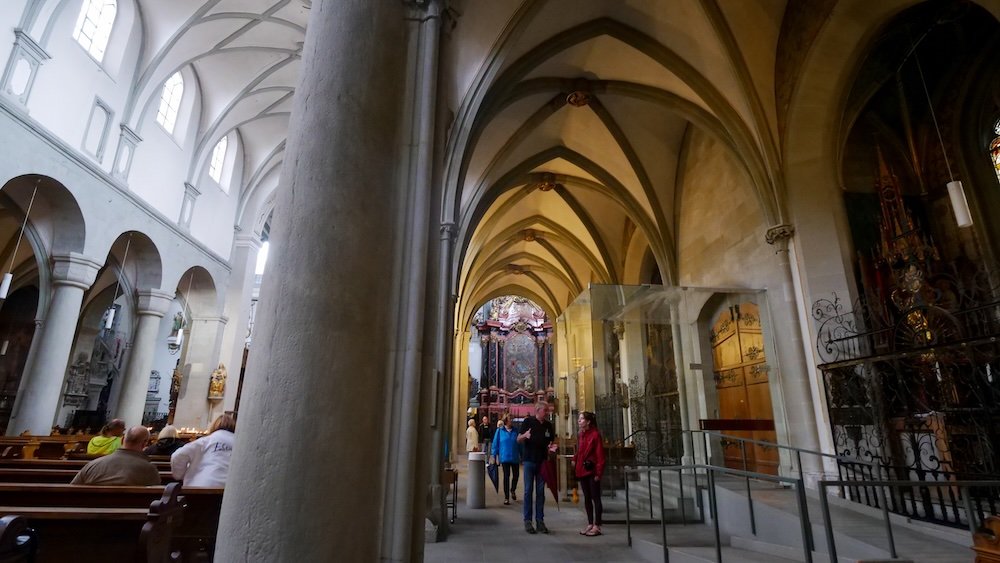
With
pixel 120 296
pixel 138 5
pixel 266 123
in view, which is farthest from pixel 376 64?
pixel 120 296

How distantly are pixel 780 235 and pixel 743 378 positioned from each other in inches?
108

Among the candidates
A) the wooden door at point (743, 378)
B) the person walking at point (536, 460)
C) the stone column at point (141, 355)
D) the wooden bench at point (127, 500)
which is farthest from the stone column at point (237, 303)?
the wooden door at point (743, 378)

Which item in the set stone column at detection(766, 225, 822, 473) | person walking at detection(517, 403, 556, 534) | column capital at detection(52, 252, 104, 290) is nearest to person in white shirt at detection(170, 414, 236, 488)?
person walking at detection(517, 403, 556, 534)

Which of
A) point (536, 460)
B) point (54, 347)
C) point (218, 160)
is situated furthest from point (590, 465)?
point (218, 160)

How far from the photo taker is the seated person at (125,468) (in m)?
3.37

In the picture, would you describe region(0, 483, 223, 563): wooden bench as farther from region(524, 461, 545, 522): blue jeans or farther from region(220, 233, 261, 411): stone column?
region(220, 233, 261, 411): stone column

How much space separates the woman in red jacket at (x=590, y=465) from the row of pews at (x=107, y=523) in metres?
4.08

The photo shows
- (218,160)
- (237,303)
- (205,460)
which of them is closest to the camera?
(205,460)

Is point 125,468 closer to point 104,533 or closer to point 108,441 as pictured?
point 104,533

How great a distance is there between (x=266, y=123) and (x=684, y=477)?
50.9 feet

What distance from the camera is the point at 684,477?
7465 millimetres

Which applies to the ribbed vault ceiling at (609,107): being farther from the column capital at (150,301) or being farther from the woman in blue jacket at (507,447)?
the column capital at (150,301)

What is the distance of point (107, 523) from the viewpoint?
9.01 ft

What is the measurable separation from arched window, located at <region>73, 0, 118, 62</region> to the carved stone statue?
879cm
